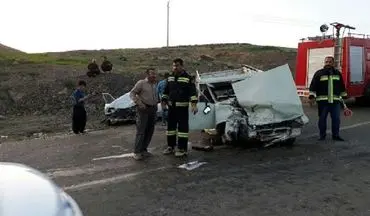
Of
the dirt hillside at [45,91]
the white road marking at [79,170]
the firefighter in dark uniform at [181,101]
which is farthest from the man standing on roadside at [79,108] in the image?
the white road marking at [79,170]

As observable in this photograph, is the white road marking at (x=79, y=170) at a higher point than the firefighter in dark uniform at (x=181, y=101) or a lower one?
lower

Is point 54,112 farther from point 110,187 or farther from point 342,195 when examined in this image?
point 342,195

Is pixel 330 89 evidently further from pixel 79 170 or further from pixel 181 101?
pixel 79 170

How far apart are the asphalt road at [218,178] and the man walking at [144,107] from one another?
33cm

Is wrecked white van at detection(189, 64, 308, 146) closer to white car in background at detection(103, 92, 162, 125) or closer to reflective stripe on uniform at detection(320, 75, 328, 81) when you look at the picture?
reflective stripe on uniform at detection(320, 75, 328, 81)

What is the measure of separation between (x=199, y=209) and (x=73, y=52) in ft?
151

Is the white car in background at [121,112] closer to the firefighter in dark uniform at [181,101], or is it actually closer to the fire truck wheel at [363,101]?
the firefighter in dark uniform at [181,101]

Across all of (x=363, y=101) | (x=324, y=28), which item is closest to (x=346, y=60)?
(x=324, y=28)

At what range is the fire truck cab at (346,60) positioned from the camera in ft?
57.5

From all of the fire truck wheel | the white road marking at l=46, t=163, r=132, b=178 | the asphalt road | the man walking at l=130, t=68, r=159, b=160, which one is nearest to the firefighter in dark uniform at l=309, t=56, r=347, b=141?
the asphalt road

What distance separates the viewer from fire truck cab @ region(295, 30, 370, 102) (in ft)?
57.5

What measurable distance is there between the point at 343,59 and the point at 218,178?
1154 cm

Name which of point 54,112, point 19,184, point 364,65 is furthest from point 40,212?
point 54,112

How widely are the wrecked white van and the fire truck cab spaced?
27.2 feet
